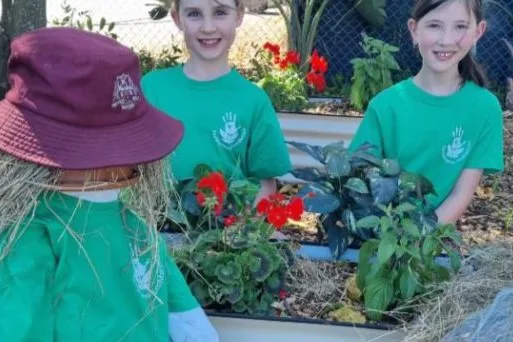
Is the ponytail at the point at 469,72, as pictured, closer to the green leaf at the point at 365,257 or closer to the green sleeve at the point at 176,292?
the green leaf at the point at 365,257

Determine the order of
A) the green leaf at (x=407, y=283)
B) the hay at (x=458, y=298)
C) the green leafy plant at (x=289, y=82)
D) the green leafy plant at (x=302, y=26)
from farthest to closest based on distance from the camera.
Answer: the green leafy plant at (x=302, y=26), the green leafy plant at (x=289, y=82), the green leaf at (x=407, y=283), the hay at (x=458, y=298)

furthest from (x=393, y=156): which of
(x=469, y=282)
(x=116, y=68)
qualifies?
(x=116, y=68)

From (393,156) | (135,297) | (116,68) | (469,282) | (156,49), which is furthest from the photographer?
(156,49)

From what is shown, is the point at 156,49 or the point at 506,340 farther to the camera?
the point at 156,49

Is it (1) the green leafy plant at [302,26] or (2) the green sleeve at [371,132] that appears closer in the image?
(2) the green sleeve at [371,132]

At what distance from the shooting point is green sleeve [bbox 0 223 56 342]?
1700 mm

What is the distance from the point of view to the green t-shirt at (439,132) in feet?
10.8

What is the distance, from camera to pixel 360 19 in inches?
311

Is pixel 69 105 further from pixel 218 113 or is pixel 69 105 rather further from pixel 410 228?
pixel 218 113

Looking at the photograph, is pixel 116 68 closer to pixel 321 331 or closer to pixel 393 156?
pixel 321 331

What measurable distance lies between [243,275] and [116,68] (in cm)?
87

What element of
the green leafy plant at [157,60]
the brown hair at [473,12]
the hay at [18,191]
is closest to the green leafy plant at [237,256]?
the hay at [18,191]

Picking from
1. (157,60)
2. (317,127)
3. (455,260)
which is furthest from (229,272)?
(157,60)

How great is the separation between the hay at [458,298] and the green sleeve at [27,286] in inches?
38.1
